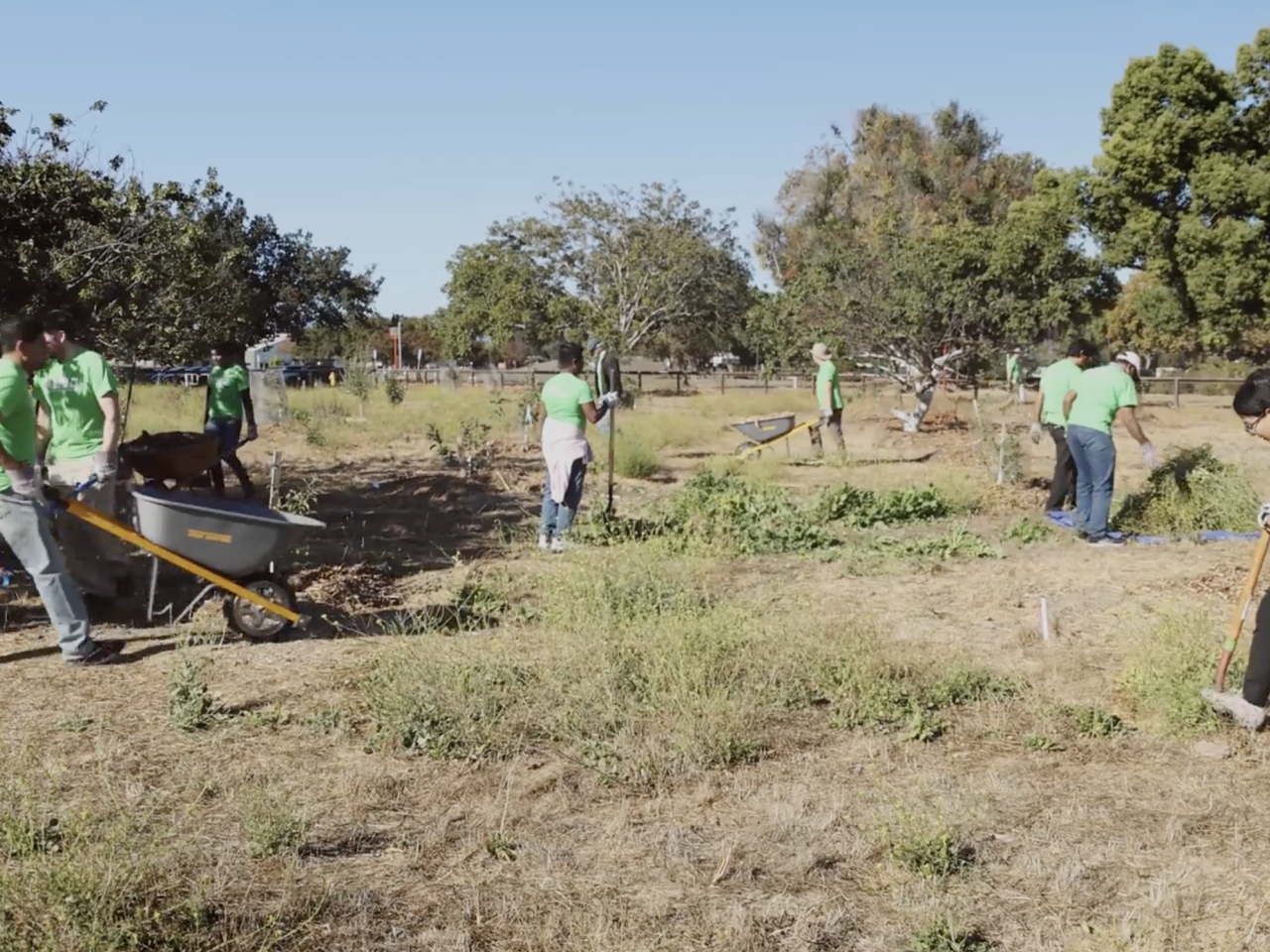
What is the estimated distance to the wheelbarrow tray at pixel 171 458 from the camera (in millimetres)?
6957

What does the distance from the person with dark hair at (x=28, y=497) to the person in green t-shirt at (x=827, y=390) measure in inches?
370

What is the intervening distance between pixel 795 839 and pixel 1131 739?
1645 millimetres

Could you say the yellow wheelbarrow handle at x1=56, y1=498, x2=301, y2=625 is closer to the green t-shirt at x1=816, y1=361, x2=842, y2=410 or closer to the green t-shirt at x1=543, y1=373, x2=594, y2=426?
the green t-shirt at x1=543, y1=373, x2=594, y2=426

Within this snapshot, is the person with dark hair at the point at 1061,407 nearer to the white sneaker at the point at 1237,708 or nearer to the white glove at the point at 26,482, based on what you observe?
the white sneaker at the point at 1237,708

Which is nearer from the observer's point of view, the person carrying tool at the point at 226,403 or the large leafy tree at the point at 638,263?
the person carrying tool at the point at 226,403

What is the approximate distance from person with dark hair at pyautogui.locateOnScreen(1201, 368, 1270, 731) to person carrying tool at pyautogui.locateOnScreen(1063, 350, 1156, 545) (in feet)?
13.2

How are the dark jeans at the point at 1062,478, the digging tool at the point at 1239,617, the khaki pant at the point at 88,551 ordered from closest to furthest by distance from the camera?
the digging tool at the point at 1239,617 < the khaki pant at the point at 88,551 < the dark jeans at the point at 1062,478

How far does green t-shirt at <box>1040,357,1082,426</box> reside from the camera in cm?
990

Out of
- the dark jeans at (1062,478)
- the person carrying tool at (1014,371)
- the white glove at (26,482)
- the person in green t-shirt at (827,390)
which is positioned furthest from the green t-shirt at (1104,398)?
the person carrying tool at (1014,371)

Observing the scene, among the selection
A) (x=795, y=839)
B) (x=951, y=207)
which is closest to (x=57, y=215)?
(x=795, y=839)

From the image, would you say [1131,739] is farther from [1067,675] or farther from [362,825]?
[362,825]

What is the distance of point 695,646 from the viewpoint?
5.20m

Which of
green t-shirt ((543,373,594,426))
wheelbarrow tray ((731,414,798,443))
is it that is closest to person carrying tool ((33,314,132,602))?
green t-shirt ((543,373,594,426))

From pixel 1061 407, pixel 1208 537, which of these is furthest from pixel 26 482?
pixel 1061 407
